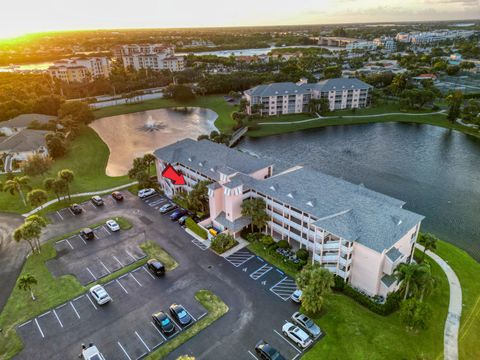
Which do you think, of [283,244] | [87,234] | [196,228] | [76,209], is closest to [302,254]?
[283,244]

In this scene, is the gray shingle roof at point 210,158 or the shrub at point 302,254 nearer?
the shrub at point 302,254

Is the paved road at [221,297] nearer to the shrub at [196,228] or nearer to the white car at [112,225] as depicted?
the shrub at [196,228]

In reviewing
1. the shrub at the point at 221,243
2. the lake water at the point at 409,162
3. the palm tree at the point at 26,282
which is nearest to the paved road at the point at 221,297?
the shrub at the point at 221,243

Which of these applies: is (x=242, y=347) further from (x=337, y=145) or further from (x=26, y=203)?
(x=337, y=145)

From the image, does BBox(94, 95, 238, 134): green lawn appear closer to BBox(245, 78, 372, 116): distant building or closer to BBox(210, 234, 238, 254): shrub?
BBox(245, 78, 372, 116): distant building

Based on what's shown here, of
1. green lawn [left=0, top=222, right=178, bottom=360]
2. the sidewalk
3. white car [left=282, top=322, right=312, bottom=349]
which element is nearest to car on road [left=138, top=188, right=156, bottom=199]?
green lawn [left=0, top=222, right=178, bottom=360]
